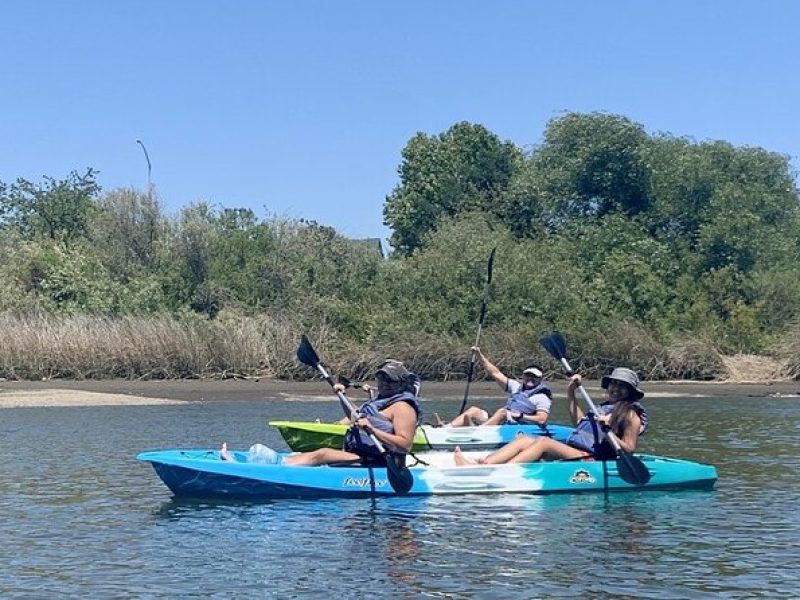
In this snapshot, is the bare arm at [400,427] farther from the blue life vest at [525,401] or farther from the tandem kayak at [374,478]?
the blue life vest at [525,401]

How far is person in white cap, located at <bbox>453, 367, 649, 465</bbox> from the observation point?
1439cm

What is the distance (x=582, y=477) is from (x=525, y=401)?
4.17 meters

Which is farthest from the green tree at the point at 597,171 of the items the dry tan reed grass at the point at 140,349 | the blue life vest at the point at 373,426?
the blue life vest at the point at 373,426

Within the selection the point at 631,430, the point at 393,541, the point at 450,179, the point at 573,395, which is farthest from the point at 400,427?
the point at 450,179

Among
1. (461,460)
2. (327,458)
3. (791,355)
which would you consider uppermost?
(791,355)

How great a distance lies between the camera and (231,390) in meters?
31.8

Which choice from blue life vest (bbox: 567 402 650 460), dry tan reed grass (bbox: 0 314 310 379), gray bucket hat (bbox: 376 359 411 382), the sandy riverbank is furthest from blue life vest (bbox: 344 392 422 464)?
dry tan reed grass (bbox: 0 314 310 379)

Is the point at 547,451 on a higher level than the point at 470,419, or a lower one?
lower

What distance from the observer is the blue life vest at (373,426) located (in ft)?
46.6

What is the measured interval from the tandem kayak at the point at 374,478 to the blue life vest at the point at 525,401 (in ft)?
12.5

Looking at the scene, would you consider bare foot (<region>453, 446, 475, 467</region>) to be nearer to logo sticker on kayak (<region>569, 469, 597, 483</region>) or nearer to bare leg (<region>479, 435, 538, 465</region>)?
bare leg (<region>479, 435, 538, 465</region>)

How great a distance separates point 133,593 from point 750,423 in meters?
16.4

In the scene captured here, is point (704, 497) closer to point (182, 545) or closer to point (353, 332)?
point (182, 545)

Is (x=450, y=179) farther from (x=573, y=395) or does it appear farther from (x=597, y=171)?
(x=573, y=395)
